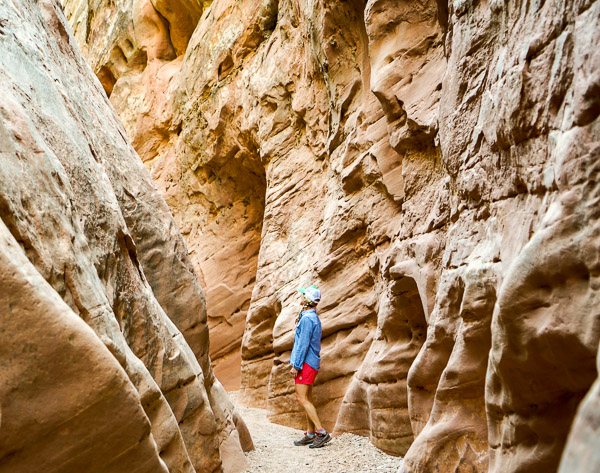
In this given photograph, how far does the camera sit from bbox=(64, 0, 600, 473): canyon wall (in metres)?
2.68

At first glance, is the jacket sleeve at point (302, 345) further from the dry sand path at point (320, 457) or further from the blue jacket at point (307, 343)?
the dry sand path at point (320, 457)

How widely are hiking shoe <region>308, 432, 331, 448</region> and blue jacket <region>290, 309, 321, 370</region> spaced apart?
0.76 m

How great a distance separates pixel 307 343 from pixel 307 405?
0.71 m

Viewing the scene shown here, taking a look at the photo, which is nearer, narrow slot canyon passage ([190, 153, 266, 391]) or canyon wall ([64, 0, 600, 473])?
canyon wall ([64, 0, 600, 473])

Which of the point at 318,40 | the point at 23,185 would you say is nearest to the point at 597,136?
the point at 23,185

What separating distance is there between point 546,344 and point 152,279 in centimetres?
421

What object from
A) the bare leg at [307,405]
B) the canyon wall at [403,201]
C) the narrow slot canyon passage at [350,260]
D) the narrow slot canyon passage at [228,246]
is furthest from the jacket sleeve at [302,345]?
the narrow slot canyon passage at [228,246]

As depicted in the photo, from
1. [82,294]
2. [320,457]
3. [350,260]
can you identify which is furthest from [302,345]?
[82,294]

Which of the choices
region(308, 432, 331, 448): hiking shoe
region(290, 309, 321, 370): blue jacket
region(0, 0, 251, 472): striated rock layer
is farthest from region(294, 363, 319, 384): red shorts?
region(0, 0, 251, 472): striated rock layer

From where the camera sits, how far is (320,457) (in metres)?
6.20

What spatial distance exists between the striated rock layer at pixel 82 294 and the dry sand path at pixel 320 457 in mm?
461

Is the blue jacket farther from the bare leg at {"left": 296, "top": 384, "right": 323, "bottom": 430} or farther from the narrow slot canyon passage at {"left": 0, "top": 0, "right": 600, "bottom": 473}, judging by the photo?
the bare leg at {"left": 296, "top": 384, "right": 323, "bottom": 430}

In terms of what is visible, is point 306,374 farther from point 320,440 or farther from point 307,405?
point 320,440

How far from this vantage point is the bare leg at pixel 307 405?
6738 millimetres
